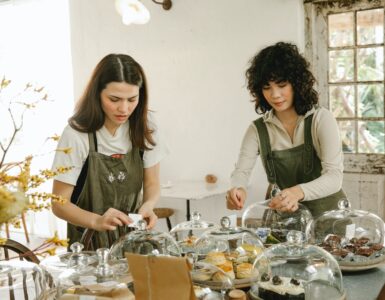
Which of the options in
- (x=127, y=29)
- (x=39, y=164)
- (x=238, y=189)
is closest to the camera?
(x=238, y=189)

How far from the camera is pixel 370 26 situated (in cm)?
398

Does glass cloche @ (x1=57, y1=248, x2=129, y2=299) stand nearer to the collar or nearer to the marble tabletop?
the marble tabletop

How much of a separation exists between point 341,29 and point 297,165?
→ 194 cm

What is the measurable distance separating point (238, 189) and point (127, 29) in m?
3.22

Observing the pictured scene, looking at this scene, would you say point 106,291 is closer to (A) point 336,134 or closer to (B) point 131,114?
(B) point 131,114

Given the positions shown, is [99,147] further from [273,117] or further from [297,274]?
[297,274]

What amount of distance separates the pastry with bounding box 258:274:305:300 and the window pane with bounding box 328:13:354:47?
9.85 ft

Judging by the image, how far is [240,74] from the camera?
4562mm

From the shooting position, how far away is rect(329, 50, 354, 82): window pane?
4.12 metres

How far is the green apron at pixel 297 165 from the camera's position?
2551 mm

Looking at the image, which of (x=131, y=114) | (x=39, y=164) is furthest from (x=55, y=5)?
(x=131, y=114)

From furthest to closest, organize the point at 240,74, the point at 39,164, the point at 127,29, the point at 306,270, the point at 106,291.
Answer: the point at 39,164
the point at 127,29
the point at 240,74
the point at 306,270
the point at 106,291

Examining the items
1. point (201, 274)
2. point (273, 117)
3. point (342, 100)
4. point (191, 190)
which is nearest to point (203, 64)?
point (191, 190)

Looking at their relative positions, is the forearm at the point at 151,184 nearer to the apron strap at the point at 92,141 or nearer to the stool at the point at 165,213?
the apron strap at the point at 92,141
